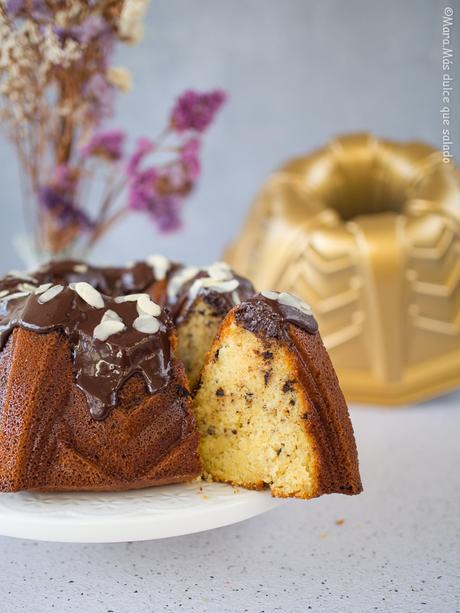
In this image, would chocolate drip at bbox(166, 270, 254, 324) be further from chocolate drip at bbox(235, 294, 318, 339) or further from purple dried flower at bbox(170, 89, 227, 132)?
purple dried flower at bbox(170, 89, 227, 132)

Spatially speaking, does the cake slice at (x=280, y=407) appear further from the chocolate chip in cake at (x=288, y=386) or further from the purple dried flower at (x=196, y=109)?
the purple dried flower at (x=196, y=109)

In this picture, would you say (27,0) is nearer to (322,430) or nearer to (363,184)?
(322,430)

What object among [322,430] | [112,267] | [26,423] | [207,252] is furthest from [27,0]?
[207,252]

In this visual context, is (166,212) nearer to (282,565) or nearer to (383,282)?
(383,282)

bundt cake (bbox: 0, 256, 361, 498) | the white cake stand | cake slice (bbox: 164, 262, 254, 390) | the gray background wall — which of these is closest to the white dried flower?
cake slice (bbox: 164, 262, 254, 390)

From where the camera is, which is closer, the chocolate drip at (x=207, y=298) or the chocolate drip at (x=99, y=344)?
the chocolate drip at (x=99, y=344)

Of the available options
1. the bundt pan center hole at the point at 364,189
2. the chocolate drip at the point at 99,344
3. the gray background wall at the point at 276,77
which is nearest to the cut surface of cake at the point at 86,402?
the chocolate drip at the point at 99,344
